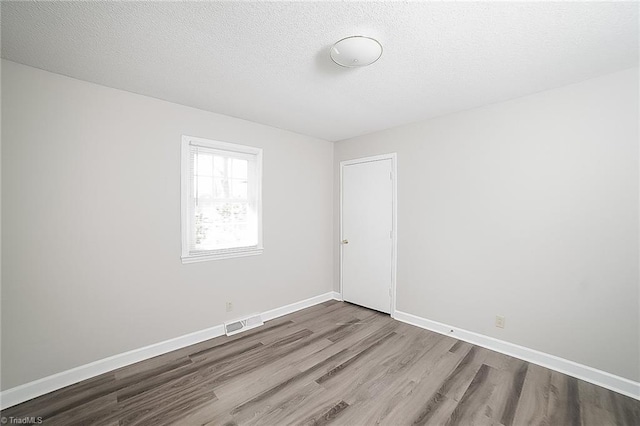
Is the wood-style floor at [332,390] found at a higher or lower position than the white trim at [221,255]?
lower

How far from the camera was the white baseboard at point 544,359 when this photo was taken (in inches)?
83.0

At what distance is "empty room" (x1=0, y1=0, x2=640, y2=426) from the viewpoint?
1759 mm

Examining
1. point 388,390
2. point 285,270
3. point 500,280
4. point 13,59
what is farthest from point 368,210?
point 13,59

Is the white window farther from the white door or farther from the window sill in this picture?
the white door

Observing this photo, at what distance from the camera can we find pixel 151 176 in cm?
264

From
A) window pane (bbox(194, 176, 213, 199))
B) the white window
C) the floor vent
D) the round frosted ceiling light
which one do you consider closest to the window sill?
the white window

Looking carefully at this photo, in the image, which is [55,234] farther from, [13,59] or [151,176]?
[13,59]

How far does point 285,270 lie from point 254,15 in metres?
2.98

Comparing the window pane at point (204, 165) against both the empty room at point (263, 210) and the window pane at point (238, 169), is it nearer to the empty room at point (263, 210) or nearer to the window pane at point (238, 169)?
the empty room at point (263, 210)

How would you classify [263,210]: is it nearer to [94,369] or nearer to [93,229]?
[93,229]

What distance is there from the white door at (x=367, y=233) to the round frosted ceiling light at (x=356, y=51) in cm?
191

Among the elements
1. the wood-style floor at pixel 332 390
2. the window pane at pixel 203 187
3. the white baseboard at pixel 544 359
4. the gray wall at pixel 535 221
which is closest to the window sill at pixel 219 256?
the window pane at pixel 203 187

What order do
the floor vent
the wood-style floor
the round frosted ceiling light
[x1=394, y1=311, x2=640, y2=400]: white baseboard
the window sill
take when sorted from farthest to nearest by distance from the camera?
1. the floor vent
2. the window sill
3. [x1=394, y1=311, x2=640, y2=400]: white baseboard
4. the wood-style floor
5. the round frosted ceiling light

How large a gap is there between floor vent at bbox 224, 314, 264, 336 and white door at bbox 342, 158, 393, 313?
1488 mm
